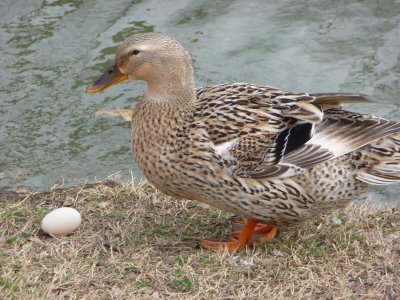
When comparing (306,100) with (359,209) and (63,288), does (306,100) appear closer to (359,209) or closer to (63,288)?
(359,209)

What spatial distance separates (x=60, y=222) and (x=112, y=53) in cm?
354

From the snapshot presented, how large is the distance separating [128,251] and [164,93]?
97 centimetres

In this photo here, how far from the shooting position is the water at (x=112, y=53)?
717 cm

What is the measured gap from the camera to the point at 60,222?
514 cm

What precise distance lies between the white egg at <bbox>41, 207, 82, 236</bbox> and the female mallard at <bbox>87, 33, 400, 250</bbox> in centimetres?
53

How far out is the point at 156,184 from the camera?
5.07 metres

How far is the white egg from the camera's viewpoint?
16.9 feet

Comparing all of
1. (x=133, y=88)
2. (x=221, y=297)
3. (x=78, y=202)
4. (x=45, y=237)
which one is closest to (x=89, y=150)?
(x=133, y=88)

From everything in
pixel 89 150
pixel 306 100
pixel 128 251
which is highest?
pixel 306 100

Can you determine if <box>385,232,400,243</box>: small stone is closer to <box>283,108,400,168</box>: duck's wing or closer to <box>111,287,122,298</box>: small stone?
<box>283,108,400,168</box>: duck's wing

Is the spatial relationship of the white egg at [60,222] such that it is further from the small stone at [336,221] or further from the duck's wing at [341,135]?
the small stone at [336,221]

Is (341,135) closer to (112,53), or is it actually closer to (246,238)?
(246,238)

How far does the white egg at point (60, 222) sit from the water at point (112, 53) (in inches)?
58.0

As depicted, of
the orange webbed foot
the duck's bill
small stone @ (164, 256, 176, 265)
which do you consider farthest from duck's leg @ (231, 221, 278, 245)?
the duck's bill
